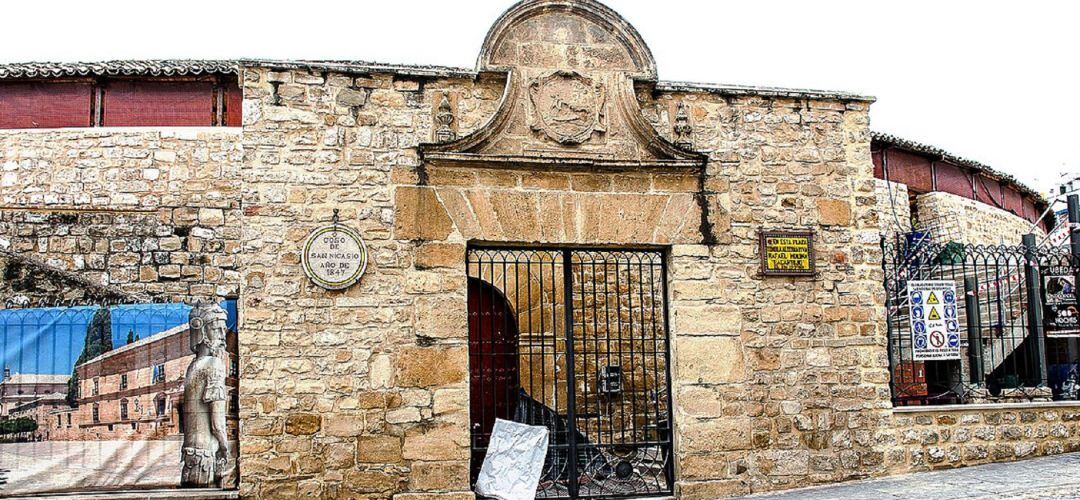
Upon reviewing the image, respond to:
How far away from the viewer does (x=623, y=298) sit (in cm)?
978

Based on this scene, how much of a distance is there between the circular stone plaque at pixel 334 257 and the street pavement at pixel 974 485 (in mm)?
3390

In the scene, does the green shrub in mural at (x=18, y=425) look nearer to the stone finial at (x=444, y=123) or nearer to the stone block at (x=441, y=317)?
the stone block at (x=441, y=317)

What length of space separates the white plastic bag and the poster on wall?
5.20 metres

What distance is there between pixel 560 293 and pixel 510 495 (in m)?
3.33

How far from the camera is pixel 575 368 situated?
30.0 feet

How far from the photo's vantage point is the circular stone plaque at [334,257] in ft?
21.2

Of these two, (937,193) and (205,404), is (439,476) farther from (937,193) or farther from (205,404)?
(937,193)

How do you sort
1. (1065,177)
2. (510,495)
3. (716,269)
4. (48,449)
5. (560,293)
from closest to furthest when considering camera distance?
(48,449) → (510,495) → (716,269) → (560,293) → (1065,177)

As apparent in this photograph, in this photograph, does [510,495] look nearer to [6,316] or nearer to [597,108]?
[597,108]

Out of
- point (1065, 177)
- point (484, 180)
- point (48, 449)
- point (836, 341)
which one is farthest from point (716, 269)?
point (1065, 177)

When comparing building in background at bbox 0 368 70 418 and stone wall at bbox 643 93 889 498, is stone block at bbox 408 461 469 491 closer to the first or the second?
stone wall at bbox 643 93 889 498

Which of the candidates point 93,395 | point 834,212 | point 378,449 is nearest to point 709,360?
point 834,212

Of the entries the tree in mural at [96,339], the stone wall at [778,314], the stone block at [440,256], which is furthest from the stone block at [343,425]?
the stone wall at [778,314]

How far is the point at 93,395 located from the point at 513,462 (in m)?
2.98
